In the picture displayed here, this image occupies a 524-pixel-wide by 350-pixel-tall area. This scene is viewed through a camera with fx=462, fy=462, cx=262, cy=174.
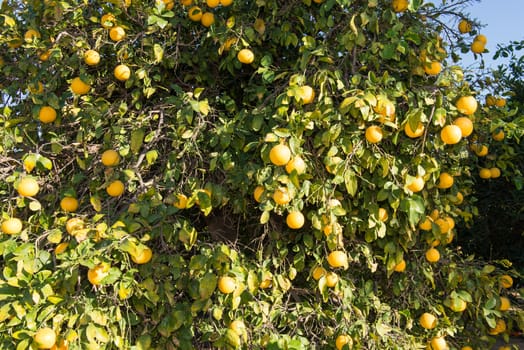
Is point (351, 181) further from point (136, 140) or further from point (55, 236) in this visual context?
point (55, 236)

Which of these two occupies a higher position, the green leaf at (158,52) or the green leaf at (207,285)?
the green leaf at (158,52)

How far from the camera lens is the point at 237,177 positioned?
6.15 feet

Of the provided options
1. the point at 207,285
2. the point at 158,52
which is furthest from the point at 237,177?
the point at 158,52

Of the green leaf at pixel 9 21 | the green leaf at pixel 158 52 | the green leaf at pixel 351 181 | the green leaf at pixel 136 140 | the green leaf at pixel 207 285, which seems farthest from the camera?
the green leaf at pixel 9 21

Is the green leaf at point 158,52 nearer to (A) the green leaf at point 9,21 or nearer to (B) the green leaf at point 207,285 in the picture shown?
(A) the green leaf at point 9,21

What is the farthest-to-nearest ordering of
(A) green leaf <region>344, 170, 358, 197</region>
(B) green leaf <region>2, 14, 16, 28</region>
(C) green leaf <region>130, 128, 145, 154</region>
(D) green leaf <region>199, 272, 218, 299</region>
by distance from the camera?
(B) green leaf <region>2, 14, 16, 28</region>, (C) green leaf <region>130, 128, 145, 154</region>, (A) green leaf <region>344, 170, 358, 197</region>, (D) green leaf <region>199, 272, 218, 299</region>

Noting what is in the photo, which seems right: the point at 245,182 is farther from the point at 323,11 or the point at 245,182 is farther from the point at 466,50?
the point at 466,50

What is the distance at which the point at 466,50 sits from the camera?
2.43 m

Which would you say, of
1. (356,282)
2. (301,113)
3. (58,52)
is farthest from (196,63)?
(356,282)

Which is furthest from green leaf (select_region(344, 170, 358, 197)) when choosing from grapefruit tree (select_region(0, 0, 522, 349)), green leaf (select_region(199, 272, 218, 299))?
green leaf (select_region(199, 272, 218, 299))

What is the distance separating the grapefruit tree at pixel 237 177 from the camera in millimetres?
1708

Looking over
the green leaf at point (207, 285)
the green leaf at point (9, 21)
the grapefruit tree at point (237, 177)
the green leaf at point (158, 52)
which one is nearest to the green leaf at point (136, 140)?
the grapefruit tree at point (237, 177)

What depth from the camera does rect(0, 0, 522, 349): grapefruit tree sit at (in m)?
1.71

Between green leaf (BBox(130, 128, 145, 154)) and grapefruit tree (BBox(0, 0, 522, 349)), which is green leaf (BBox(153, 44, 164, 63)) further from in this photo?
green leaf (BBox(130, 128, 145, 154))
